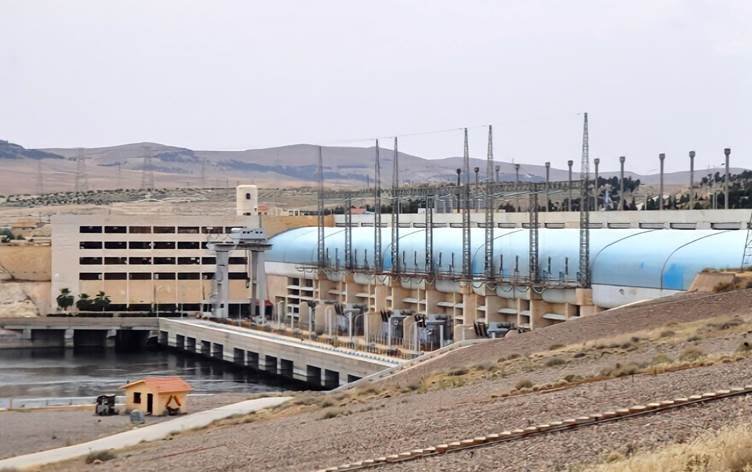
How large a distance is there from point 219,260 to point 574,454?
75.6 meters

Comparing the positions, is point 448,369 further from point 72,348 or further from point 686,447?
point 72,348

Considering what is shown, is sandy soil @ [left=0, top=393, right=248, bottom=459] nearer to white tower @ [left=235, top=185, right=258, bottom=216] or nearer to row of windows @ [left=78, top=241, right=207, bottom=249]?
row of windows @ [left=78, top=241, right=207, bottom=249]

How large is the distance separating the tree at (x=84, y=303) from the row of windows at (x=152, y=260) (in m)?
2.58

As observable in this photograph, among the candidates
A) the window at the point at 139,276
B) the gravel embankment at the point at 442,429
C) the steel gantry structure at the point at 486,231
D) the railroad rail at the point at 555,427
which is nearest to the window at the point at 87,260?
the window at the point at 139,276

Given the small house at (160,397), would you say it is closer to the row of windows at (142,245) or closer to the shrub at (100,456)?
the shrub at (100,456)

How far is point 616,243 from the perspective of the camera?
196 feet

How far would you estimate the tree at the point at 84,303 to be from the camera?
3831 inches

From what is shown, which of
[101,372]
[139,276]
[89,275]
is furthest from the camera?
[139,276]

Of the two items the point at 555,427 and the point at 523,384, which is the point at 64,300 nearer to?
the point at 523,384

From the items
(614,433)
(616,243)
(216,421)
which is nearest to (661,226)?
(616,243)

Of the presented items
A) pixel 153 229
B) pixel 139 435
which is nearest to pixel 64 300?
pixel 153 229

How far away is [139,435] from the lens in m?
38.7

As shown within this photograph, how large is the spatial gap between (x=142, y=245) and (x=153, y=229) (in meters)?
1.45

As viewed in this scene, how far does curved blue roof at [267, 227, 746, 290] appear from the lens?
174 feet
